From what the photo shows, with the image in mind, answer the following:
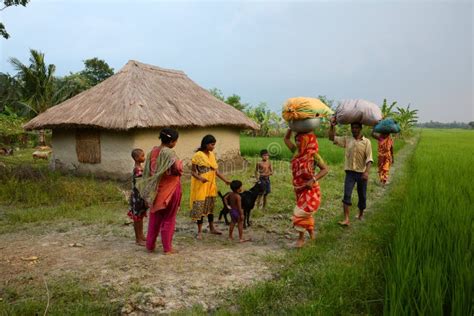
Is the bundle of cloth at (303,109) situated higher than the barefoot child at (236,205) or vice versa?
the bundle of cloth at (303,109)

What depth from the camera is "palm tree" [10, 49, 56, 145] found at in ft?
69.2

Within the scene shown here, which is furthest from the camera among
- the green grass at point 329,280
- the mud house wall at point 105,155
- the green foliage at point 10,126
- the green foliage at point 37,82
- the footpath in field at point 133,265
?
the green foliage at point 37,82

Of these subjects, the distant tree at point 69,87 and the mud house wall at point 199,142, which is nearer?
the mud house wall at point 199,142

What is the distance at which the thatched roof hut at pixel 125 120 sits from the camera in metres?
9.09

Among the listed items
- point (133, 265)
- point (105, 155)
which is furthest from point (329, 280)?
point (105, 155)

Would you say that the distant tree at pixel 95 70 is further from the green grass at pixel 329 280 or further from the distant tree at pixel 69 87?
the green grass at pixel 329 280

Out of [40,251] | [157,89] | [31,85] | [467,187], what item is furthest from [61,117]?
[31,85]

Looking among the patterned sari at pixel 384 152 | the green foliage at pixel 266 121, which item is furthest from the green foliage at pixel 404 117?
the patterned sari at pixel 384 152

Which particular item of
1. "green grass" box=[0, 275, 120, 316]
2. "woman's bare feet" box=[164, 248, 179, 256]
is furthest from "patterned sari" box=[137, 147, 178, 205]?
"green grass" box=[0, 275, 120, 316]

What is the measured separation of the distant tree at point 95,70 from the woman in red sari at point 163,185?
32955mm

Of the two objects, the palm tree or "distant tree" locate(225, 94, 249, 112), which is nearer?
the palm tree

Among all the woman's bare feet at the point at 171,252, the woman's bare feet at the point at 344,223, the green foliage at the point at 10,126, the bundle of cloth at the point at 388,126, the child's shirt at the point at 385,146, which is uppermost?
the green foliage at the point at 10,126

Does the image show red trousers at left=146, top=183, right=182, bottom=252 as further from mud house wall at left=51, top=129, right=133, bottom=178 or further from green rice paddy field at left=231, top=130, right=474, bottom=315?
mud house wall at left=51, top=129, right=133, bottom=178

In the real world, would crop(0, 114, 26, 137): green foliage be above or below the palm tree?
below
